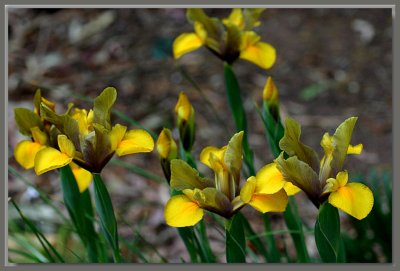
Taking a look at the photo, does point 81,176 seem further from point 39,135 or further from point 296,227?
point 296,227

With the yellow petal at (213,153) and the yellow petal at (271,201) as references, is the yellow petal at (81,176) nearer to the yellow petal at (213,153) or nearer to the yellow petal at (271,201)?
the yellow petal at (213,153)

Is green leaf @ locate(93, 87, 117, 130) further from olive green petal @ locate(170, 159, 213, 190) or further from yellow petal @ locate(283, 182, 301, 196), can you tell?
yellow petal @ locate(283, 182, 301, 196)

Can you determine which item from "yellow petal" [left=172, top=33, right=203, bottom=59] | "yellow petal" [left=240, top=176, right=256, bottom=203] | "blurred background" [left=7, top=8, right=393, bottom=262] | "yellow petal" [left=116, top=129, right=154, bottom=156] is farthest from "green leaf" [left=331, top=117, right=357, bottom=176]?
"blurred background" [left=7, top=8, right=393, bottom=262]

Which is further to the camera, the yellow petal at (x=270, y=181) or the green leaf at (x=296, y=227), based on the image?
the green leaf at (x=296, y=227)

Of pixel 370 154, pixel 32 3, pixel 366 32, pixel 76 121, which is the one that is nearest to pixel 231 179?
pixel 76 121

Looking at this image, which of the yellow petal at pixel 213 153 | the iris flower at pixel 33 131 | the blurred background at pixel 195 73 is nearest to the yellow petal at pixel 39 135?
the iris flower at pixel 33 131
